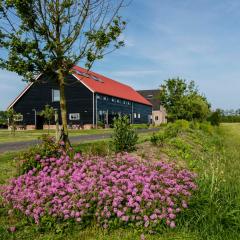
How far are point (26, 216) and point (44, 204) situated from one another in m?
0.44

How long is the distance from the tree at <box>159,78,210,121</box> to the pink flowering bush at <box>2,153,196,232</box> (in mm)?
29743

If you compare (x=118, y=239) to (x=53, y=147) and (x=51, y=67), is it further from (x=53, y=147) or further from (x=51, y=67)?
(x=51, y=67)

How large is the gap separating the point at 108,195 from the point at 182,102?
31960 mm

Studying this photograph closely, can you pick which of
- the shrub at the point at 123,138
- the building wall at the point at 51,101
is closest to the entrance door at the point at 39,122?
the building wall at the point at 51,101

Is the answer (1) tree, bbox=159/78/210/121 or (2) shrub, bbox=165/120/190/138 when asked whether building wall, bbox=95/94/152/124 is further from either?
(2) shrub, bbox=165/120/190/138

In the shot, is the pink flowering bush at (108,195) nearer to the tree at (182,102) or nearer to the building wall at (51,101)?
the tree at (182,102)

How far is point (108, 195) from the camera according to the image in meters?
5.26

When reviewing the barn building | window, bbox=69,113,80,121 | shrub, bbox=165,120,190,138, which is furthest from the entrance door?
shrub, bbox=165,120,190,138

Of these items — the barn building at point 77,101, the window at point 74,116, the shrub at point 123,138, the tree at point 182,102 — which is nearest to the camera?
the shrub at point 123,138

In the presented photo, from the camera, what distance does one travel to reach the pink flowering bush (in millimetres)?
Answer: 5102

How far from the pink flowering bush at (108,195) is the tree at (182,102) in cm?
2974

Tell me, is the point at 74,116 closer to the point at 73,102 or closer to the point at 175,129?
the point at 73,102

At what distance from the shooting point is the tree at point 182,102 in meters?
35.4

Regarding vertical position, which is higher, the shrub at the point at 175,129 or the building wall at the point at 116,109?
the building wall at the point at 116,109
